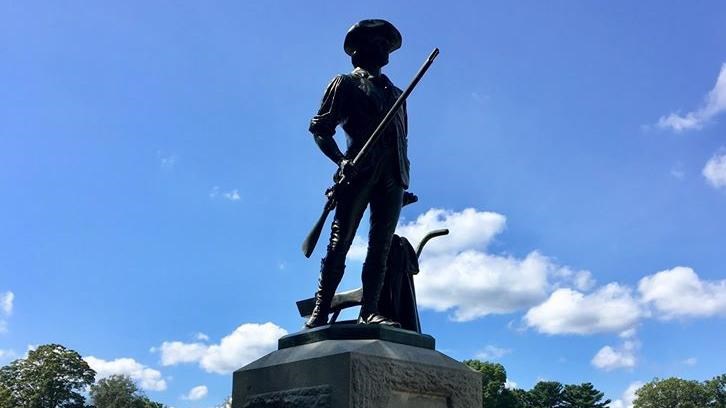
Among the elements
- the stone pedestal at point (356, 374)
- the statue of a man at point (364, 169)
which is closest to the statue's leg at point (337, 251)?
the statue of a man at point (364, 169)

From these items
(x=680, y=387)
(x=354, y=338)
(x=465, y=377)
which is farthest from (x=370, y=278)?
(x=680, y=387)

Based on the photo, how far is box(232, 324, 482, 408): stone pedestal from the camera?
16.6 feet

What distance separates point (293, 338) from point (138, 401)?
55187mm

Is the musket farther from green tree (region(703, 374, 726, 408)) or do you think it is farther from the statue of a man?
green tree (region(703, 374, 726, 408))

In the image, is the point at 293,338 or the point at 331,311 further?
the point at 331,311

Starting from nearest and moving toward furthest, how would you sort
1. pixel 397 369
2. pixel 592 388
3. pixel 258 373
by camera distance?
pixel 397 369 → pixel 258 373 → pixel 592 388

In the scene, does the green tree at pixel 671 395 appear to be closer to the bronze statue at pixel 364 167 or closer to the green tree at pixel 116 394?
the green tree at pixel 116 394

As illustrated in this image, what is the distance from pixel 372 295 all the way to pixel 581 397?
231 feet

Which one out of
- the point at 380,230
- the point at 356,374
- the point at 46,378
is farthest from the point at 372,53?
the point at 46,378

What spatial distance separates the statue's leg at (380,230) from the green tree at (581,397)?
7002cm

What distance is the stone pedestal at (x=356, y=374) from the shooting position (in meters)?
5.07

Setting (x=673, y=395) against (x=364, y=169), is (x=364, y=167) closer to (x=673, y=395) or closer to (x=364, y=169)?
(x=364, y=169)

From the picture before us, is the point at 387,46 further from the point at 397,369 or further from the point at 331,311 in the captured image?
the point at 397,369

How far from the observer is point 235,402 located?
5949 millimetres
